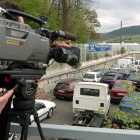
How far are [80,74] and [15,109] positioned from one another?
17794 millimetres

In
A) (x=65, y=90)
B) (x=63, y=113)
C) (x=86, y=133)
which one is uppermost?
(x=86, y=133)

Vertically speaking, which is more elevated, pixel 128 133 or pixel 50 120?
pixel 128 133

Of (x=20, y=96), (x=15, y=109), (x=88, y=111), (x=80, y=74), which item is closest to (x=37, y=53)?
(x=20, y=96)

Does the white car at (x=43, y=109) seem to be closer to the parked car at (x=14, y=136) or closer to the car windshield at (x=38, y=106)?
the car windshield at (x=38, y=106)

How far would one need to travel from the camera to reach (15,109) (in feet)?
5.58

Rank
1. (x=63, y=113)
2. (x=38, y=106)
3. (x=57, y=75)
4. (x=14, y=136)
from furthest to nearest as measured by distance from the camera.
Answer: (x=57, y=75), (x=63, y=113), (x=38, y=106), (x=14, y=136)

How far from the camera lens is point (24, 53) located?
4.36 feet

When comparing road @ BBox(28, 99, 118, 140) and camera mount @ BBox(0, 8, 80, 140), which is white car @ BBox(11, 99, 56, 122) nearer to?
road @ BBox(28, 99, 118, 140)

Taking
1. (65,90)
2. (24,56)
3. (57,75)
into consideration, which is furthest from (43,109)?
(24,56)

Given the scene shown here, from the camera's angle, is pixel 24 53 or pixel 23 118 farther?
pixel 23 118

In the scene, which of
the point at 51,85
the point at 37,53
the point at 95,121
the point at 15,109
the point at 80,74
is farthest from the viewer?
the point at 80,74

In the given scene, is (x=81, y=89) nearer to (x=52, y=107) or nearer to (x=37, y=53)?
(x=52, y=107)

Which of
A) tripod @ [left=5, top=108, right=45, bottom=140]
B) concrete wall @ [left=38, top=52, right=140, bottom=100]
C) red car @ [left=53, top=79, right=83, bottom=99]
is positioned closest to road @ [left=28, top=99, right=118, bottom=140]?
red car @ [left=53, top=79, right=83, bottom=99]

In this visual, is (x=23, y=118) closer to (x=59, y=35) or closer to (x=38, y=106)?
(x=59, y=35)
